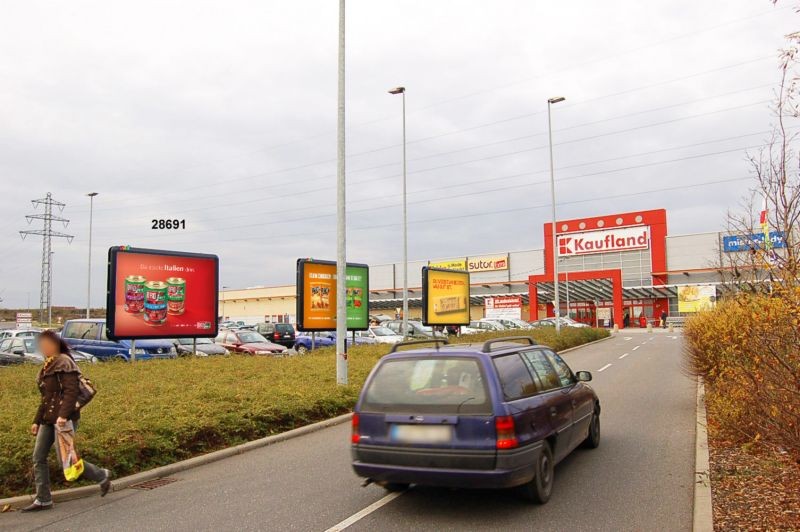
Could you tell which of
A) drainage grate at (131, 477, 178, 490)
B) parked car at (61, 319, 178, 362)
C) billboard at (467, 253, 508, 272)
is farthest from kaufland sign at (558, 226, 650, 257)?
drainage grate at (131, 477, 178, 490)

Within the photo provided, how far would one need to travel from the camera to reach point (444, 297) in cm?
2622

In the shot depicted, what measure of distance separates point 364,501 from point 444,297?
2039cm

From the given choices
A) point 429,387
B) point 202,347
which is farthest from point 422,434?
point 202,347

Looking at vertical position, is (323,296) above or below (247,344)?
above

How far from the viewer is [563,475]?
675 centimetres

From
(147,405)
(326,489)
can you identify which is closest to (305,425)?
(147,405)

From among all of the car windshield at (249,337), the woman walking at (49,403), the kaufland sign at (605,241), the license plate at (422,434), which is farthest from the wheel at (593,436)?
the kaufland sign at (605,241)

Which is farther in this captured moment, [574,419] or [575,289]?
[575,289]

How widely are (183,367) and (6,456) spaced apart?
7564mm

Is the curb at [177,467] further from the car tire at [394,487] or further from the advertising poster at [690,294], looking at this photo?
the advertising poster at [690,294]

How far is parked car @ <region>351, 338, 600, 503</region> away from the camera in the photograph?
5.30m

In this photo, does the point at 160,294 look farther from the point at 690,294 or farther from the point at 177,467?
the point at 690,294

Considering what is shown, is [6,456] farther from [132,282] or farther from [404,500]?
[132,282]

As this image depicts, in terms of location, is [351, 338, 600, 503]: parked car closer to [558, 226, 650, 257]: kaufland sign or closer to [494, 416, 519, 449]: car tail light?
[494, 416, 519, 449]: car tail light
